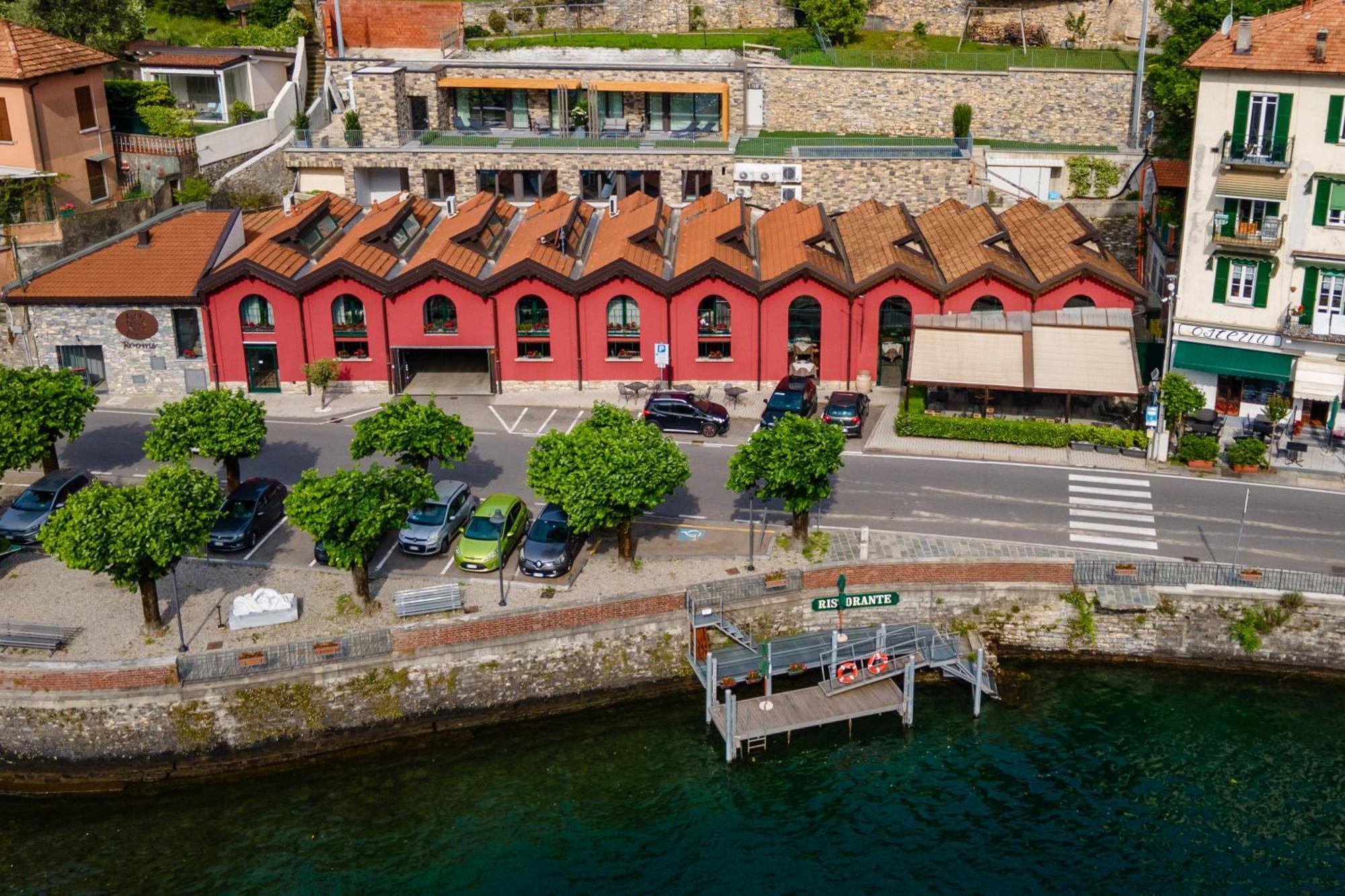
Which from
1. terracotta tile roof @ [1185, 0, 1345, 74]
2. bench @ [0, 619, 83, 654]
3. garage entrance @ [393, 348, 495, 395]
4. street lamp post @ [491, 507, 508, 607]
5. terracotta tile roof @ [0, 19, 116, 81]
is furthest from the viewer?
terracotta tile roof @ [0, 19, 116, 81]

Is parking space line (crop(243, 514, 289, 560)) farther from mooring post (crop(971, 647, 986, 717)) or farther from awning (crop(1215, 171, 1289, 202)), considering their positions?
awning (crop(1215, 171, 1289, 202))

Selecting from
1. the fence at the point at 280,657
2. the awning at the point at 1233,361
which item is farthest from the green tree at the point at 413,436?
the awning at the point at 1233,361

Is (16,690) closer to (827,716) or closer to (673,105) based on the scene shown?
(827,716)

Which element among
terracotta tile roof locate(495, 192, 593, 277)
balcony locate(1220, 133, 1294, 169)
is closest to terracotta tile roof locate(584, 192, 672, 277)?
terracotta tile roof locate(495, 192, 593, 277)

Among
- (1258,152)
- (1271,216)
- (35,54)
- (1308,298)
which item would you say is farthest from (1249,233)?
(35,54)

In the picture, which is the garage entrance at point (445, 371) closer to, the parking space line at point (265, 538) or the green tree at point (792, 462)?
the parking space line at point (265, 538)

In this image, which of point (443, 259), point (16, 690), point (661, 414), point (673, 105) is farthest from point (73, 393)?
point (673, 105)
